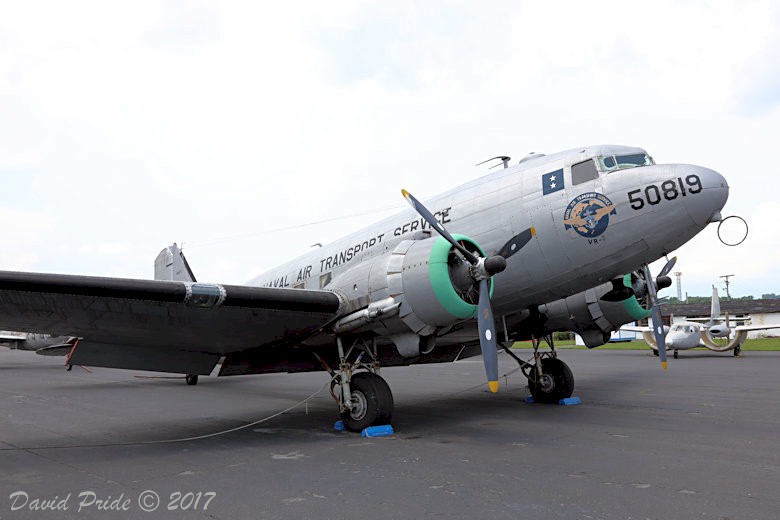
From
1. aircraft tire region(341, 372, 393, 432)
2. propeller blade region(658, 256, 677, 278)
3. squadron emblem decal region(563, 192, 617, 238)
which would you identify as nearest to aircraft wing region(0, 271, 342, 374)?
aircraft tire region(341, 372, 393, 432)

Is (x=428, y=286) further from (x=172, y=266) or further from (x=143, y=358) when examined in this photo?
(x=172, y=266)

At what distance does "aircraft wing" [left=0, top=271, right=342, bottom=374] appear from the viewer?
7.91 meters

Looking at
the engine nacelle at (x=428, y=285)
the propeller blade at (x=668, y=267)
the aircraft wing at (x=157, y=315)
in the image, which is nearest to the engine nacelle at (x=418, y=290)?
the engine nacelle at (x=428, y=285)

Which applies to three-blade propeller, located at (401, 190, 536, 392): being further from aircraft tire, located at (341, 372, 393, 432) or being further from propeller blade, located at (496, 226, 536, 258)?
aircraft tire, located at (341, 372, 393, 432)

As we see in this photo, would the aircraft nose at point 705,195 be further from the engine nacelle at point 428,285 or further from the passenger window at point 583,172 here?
the engine nacelle at point 428,285

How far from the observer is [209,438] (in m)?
9.41

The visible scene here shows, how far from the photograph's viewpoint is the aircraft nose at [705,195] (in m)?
8.07

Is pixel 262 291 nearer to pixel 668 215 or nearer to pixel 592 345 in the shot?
pixel 668 215

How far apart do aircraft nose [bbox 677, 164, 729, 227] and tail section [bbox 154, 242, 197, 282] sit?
15.9 meters

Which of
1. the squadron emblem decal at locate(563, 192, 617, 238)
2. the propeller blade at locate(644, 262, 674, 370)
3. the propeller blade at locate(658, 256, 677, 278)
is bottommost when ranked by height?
the propeller blade at locate(644, 262, 674, 370)

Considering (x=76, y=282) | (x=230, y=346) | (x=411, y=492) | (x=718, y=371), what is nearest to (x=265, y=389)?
(x=230, y=346)

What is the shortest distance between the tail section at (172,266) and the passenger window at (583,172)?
46.8ft

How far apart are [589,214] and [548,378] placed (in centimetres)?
579

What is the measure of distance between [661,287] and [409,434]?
671 centimetres
